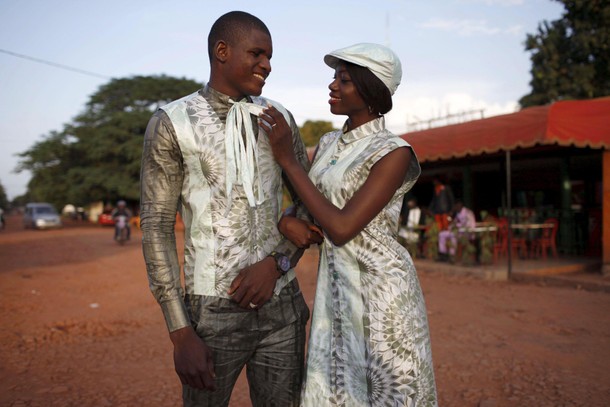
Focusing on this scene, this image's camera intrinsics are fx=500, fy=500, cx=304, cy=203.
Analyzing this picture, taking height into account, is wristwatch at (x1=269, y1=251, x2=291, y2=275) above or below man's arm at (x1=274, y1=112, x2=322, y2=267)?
below

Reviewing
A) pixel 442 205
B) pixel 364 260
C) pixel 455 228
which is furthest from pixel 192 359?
pixel 442 205

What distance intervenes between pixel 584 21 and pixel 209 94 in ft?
65.5

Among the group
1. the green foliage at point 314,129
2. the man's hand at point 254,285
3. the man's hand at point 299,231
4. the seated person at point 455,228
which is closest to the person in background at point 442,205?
the seated person at point 455,228

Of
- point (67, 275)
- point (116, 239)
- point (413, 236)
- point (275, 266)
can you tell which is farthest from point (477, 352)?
point (116, 239)

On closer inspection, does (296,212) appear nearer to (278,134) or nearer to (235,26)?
(278,134)

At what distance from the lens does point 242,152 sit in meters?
1.59

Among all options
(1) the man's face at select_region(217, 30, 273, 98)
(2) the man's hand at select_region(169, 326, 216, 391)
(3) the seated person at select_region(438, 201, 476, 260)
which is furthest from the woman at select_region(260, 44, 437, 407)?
(3) the seated person at select_region(438, 201, 476, 260)

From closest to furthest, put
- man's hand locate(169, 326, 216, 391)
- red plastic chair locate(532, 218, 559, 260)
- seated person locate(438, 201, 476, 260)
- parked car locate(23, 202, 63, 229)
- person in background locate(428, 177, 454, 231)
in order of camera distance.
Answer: man's hand locate(169, 326, 216, 391)
seated person locate(438, 201, 476, 260)
red plastic chair locate(532, 218, 559, 260)
person in background locate(428, 177, 454, 231)
parked car locate(23, 202, 63, 229)

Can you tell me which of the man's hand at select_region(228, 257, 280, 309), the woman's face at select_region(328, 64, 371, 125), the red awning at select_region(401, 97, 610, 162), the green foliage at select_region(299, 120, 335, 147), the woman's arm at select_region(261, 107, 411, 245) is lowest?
the man's hand at select_region(228, 257, 280, 309)

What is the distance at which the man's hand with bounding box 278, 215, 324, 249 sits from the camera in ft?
5.33

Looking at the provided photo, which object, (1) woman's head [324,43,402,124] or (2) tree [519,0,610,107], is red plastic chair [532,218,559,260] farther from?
(2) tree [519,0,610,107]

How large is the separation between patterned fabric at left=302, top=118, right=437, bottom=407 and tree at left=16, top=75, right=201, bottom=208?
98.2 ft

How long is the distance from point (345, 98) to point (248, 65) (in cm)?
35

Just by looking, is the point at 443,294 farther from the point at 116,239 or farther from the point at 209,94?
the point at 116,239
